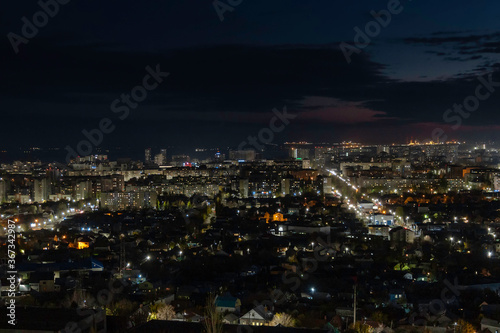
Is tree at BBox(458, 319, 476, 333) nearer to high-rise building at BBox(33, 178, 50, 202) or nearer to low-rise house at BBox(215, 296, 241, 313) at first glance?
low-rise house at BBox(215, 296, 241, 313)

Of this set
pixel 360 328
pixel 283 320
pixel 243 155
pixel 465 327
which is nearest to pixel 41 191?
pixel 283 320

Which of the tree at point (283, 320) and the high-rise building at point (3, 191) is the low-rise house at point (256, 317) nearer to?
the tree at point (283, 320)

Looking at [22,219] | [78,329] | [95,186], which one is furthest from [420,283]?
[95,186]

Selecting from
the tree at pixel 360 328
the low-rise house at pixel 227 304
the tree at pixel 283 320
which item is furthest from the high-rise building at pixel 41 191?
the tree at pixel 360 328

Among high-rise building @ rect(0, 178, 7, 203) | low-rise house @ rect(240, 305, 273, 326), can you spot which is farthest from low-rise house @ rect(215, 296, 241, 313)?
high-rise building @ rect(0, 178, 7, 203)

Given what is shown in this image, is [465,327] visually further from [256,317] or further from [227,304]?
[227,304]

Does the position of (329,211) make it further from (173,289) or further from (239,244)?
(173,289)
